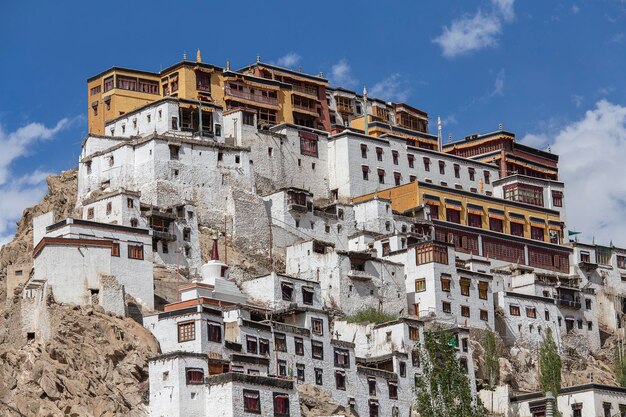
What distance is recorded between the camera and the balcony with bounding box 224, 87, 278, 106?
103000mm

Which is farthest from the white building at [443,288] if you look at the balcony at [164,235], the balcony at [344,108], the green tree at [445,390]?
the balcony at [344,108]

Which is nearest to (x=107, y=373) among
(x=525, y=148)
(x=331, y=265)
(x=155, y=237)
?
(x=155, y=237)

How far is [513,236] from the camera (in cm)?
Result: 10400

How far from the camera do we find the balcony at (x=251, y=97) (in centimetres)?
10300

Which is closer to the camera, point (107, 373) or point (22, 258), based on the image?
point (107, 373)

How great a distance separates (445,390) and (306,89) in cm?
4401

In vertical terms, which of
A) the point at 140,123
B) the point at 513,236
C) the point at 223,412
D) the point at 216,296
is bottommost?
the point at 223,412

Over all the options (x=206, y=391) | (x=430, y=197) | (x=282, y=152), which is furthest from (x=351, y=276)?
(x=206, y=391)

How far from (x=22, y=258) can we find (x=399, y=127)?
126ft

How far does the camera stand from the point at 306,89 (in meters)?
110

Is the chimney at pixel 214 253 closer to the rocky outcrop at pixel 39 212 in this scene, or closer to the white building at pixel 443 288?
the rocky outcrop at pixel 39 212

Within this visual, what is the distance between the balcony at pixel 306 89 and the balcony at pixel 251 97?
9.90 feet

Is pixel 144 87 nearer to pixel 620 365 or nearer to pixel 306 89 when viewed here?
pixel 306 89

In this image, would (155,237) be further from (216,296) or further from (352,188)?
(352,188)
